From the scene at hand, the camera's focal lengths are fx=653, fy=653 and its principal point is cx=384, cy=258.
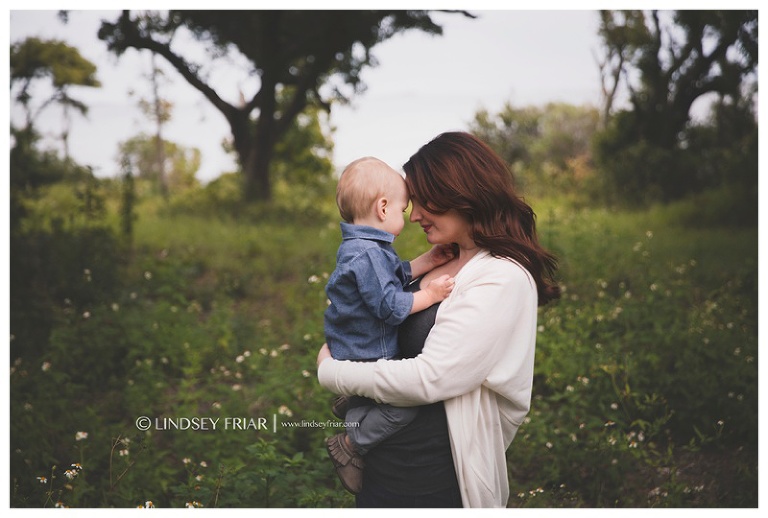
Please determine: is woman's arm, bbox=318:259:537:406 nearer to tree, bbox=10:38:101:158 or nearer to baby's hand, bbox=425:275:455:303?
baby's hand, bbox=425:275:455:303

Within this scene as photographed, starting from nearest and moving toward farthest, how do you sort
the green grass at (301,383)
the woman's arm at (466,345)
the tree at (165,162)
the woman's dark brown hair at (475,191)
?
the woman's arm at (466,345), the woman's dark brown hair at (475,191), the green grass at (301,383), the tree at (165,162)

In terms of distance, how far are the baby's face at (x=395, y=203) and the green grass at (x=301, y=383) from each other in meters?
1.40

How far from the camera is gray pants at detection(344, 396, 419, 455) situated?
2.05 meters

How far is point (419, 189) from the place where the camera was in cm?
206

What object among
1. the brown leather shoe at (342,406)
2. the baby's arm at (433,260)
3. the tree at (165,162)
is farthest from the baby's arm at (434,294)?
the tree at (165,162)

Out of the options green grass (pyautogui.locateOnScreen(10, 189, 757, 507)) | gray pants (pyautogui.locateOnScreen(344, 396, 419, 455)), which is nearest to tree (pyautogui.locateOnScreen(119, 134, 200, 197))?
green grass (pyautogui.locateOnScreen(10, 189, 757, 507))

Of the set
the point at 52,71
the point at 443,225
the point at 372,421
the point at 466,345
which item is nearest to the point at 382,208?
the point at 443,225

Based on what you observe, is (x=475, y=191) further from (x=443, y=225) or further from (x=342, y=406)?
(x=342, y=406)

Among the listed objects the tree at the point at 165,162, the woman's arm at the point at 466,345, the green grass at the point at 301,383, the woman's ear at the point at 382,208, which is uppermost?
the tree at the point at 165,162

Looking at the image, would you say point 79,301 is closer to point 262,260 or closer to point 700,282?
point 262,260

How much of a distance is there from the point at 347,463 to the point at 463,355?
609 mm

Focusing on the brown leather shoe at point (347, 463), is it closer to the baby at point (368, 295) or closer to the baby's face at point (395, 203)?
the baby at point (368, 295)

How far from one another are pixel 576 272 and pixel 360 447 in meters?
4.49

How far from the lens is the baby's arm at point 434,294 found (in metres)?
2.06
